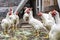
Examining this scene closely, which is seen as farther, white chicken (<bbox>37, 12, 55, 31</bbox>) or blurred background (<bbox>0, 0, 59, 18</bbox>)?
blurred background (<bbox>0, 0, 59, 18</bbox>)

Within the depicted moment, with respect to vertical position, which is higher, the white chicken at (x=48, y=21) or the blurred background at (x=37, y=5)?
the blurred background at (x=37, y=5)

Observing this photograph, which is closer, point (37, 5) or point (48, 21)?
point (48, 21)

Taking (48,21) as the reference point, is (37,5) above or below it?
above

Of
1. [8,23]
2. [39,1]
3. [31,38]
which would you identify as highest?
[39,1]

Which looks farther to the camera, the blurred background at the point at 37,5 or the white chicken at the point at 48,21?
the blurred background at the point at 37,5

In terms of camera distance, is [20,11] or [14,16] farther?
[20,11]

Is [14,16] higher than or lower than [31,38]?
higher

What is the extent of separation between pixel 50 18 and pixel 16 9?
125 inches

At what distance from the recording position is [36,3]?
310 inches

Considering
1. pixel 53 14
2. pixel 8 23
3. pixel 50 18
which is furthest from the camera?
pixel 8 23

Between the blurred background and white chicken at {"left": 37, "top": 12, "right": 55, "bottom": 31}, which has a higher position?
the blurred background

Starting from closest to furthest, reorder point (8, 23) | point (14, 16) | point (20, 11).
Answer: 1. point (8, 23)
2. point (14, 16)
3. point (20, 11)

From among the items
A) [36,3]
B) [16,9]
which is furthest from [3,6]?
[36,3]

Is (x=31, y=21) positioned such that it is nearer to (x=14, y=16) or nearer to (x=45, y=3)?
(x=14, y=16)
